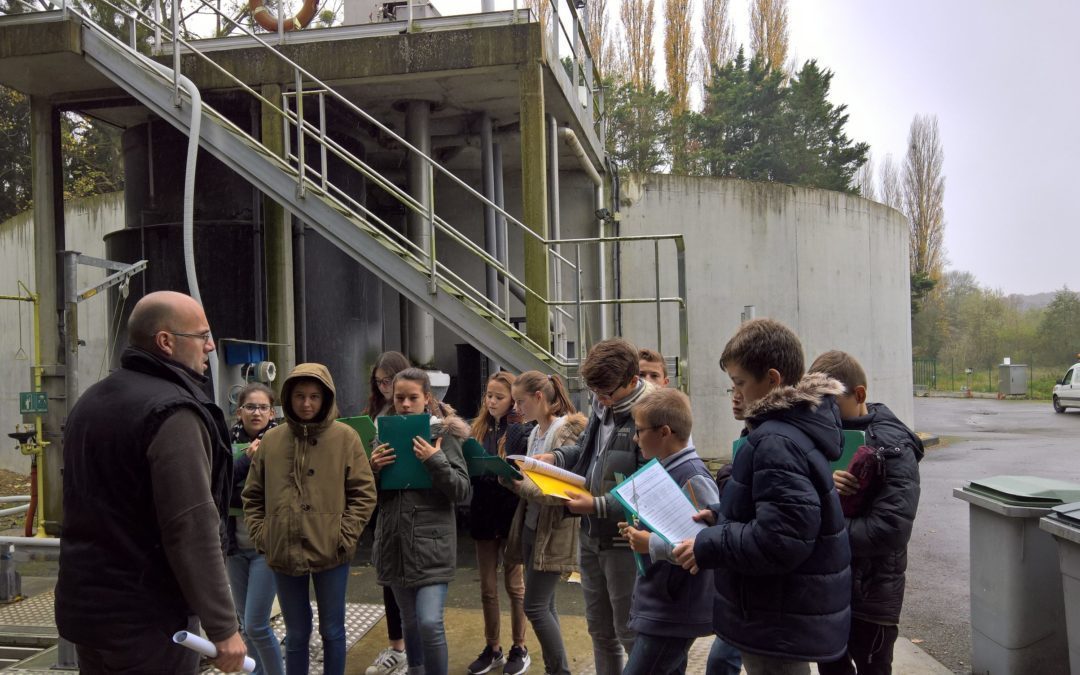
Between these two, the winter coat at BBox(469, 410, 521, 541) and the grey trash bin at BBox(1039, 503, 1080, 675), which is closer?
the grey trash bin at BBox(1039, 503, 1080, 675)

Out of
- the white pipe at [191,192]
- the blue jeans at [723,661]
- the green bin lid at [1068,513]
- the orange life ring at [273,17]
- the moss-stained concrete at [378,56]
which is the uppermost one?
the orange life ring at [273,17]

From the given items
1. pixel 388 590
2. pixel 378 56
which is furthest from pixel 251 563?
pixel 378 56

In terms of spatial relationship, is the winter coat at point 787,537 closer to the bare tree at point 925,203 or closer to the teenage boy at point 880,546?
the teenage boy at point 880,546

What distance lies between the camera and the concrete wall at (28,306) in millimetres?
12430

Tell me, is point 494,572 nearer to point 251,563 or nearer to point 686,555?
point 251,563

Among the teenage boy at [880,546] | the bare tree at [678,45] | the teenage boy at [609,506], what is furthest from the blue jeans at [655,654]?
the bare tree at [678,45]

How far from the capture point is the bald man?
2.45 metres

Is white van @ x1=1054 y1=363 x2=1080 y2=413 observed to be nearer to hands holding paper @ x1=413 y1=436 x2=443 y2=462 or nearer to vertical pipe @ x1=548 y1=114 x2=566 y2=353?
vertical pipe @ x1=548 y1=114 x2=566 y2=353

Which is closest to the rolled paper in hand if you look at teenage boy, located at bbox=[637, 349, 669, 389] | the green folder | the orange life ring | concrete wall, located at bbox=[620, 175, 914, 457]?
the green folder

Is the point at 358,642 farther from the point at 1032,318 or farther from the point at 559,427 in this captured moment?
the point at 1032,318

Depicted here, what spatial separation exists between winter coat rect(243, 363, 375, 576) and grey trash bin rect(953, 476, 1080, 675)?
10.2ft

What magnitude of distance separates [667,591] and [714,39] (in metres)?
31.0

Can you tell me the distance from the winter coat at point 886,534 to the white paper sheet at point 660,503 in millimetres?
755

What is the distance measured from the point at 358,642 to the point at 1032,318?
1943 inches
